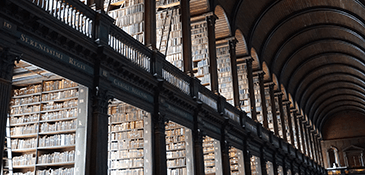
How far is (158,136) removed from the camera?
317 inches

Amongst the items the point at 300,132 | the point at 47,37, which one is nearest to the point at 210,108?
the point at 47,37

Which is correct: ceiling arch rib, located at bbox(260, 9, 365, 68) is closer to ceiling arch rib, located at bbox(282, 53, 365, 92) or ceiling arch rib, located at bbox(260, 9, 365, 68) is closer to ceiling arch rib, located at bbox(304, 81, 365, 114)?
ceiling arch rib, located at bbox(282, 53, 365, 92)

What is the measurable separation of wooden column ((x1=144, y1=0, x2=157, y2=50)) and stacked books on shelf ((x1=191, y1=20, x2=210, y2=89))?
3.75 meters

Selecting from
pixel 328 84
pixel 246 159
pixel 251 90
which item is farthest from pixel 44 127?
pixel 328 84

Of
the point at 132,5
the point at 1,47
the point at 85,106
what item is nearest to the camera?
the point at 1,47

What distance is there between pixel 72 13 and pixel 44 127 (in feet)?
7.83

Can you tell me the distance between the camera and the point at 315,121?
35.7 m

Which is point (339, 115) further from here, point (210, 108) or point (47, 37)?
point (47, 37)

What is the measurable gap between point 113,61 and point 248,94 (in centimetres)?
990

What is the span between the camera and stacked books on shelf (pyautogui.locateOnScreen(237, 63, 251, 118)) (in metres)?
15.8

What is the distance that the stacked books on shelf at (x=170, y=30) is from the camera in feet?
35.0

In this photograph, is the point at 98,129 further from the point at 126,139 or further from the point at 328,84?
the point at 328,84

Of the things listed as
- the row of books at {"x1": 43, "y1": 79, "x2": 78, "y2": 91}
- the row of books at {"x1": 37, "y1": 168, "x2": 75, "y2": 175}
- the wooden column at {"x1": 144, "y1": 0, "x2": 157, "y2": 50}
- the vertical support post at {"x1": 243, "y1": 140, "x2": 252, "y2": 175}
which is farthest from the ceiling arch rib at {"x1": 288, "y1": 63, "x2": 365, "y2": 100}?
the row of books at {"x1": 37, "y1": 168, "x2": 75, "y2": 175}

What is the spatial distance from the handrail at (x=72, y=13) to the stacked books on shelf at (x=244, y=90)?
10311 millimetres
